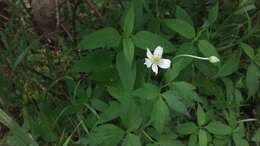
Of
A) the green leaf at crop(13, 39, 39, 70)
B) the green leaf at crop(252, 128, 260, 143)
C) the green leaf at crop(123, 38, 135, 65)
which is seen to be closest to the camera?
the green leaf at crop(123, 38, 135, 65)

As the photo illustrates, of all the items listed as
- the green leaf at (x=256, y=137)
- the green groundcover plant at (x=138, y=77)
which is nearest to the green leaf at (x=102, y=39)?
the green groundcover plant at (x=138, y=77)

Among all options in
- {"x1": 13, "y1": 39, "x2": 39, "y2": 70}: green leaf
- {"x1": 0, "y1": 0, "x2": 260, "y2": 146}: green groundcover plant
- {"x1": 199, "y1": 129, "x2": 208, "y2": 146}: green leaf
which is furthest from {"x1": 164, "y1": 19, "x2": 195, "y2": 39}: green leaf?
{"x1": 13, "y1": 39, "x2": 39, "y2": 70}: green leaf

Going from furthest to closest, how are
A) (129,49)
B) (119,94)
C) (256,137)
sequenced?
(256,137) → (119,94) → (129,49)

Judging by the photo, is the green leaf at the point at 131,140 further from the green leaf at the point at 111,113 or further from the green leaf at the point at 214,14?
the green leaf at the point at 214,14

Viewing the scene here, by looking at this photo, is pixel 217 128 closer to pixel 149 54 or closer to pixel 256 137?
pixel 256 137

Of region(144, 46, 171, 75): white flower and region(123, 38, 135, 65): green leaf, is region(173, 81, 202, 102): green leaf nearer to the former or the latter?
region(144, 46, 171, 75): white flower

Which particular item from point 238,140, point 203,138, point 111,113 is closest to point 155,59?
point 111,113

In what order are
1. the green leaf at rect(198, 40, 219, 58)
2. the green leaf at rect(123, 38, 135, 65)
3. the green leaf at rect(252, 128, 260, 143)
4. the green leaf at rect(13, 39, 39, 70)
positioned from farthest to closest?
the green leaf at rect(252, 128, 260, 143)
the green leaf at rect(13, 39, 39, 70)
the green leaf at rect(198, 40, 219, 58)
the green leaf at rect(123, 38, 135, 65)
